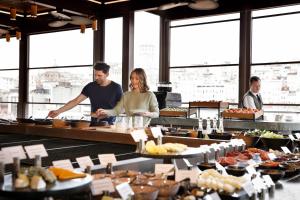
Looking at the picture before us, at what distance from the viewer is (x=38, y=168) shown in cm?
129

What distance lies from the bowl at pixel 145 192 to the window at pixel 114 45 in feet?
25.4

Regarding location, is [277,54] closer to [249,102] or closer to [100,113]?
[249,102]

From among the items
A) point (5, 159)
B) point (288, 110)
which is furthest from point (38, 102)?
point (5, 159)

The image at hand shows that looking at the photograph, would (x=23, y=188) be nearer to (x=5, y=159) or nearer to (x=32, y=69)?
(x=5, y=159)

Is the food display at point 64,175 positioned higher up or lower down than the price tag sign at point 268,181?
higher up

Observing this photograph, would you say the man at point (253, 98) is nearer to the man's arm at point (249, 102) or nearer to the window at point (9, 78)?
the man's arm at point (249, 102)

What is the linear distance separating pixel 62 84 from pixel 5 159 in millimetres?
9143

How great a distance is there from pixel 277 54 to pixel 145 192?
274 inches

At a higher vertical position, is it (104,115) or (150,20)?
(150,20)

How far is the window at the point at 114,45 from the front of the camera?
9.29 metres

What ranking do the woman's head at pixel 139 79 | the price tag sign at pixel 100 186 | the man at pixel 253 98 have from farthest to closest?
the man at pixel 253 98 → the woman's head at pixel 139 79 → the price tag sign at pixel 100 186

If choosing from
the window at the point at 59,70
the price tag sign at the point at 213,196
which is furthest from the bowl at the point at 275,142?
the window at the point at 59,70

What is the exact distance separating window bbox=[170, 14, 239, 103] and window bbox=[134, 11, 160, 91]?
0.42m

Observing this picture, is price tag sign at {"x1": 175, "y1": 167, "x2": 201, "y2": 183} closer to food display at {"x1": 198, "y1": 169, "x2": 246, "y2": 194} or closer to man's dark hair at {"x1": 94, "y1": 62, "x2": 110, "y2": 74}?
food display at {"x1": 198, "y1": 169, "x2": 246, "y2": 194}
